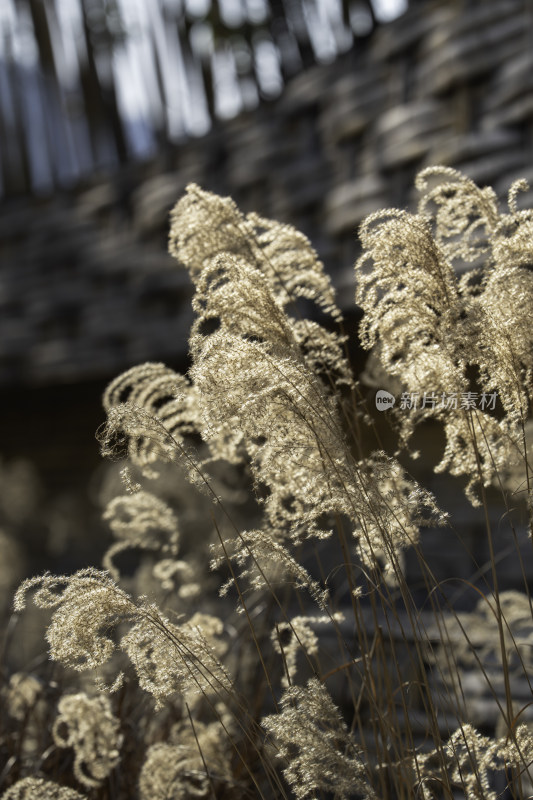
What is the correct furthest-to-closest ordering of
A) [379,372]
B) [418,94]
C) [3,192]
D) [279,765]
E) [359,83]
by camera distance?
[3,192], [359,83], [418,94], [279,765], [379,372]

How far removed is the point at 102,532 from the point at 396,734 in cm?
285

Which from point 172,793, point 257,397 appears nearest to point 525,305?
point 257,397

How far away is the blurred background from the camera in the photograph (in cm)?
229

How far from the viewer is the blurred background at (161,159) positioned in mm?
2291

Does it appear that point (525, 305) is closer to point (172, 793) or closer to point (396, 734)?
point (396, 734)

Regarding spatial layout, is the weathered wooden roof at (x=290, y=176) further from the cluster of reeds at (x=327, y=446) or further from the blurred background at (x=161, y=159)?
the cluster of reeds at (x=327, y=446)

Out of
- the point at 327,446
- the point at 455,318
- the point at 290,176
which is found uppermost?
the point at 290,176

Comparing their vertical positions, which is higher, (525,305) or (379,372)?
(379,372)

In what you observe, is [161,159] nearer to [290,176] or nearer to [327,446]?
[290,176]

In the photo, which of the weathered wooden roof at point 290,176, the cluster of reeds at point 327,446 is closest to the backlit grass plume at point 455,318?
the cluster of reeds at point 327,446

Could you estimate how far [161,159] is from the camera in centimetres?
321

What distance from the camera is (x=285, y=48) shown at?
3.14 metres

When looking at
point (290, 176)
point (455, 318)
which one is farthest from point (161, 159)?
point (455, 318)

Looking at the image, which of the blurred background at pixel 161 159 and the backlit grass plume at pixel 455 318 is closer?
the backlit grass plume at pixel 455 318
